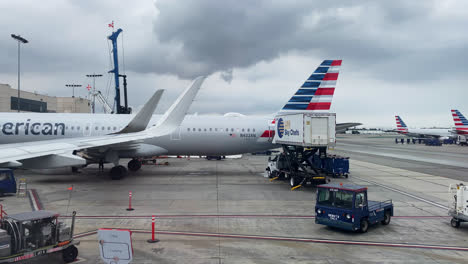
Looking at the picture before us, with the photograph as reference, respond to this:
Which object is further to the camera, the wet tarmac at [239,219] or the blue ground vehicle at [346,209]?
the blue ground vehicle at [346,209]

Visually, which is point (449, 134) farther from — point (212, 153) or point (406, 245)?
point (406, 245)

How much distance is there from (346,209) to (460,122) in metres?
78.0

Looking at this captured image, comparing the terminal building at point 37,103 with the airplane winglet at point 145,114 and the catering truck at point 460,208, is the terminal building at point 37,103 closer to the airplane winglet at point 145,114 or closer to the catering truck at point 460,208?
the airplane winglet at point 145,114

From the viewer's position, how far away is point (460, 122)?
2854 inches

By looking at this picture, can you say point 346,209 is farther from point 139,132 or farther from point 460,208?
point 139,132

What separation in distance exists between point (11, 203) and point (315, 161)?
22.2 m

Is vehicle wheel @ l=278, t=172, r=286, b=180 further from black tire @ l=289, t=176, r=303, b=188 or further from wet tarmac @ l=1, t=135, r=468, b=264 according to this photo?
black tire @ l=289, t=176, r=303, b=188

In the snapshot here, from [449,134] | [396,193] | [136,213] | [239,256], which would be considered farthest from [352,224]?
[449,134]

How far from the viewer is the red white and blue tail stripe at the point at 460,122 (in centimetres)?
7125

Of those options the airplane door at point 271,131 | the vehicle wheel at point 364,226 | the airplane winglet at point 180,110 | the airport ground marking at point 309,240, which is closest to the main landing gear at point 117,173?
the airplane winglet at point 180,110

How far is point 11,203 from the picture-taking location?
15.7 m

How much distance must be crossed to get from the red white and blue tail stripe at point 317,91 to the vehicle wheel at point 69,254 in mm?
21932

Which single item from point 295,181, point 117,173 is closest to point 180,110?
point 295,181

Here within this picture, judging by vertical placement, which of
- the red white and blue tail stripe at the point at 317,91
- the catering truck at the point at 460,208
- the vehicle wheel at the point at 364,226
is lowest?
the vehicle wheel at the point at 364,226
